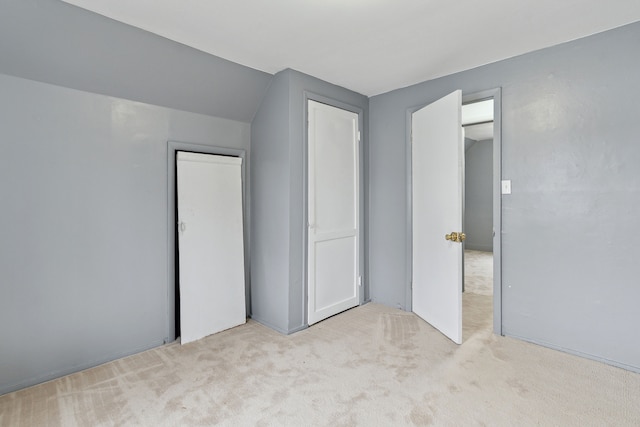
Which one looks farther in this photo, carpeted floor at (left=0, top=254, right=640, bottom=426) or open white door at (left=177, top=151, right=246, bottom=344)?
open white door at (left=177, top=151, right=246, bottom=344)

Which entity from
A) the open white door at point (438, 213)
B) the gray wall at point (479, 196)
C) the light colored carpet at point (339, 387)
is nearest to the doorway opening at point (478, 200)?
the gray wall at point (479, 196)

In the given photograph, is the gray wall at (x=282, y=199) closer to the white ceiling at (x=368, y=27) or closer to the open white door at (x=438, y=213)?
the white ceiling at (x=368, y=27)

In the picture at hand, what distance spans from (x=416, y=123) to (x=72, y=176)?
9.19ft

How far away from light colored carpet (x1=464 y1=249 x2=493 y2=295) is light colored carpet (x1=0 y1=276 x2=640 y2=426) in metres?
1.56

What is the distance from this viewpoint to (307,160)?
2889mm

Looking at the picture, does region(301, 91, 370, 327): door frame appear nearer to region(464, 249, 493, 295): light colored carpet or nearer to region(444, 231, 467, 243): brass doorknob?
region(444, 231, 467, 243): brass doorknob

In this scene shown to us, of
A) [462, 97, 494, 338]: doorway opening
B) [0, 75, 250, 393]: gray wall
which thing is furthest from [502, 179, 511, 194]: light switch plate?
[0, 75, 250, 393]: gray wall

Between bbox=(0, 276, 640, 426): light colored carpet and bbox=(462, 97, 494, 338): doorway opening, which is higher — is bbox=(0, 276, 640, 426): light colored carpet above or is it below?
below

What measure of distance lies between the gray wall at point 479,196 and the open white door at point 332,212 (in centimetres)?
474

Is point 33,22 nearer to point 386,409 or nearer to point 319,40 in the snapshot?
point 319,40

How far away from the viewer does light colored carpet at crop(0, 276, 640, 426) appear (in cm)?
171

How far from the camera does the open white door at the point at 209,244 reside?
263 cm

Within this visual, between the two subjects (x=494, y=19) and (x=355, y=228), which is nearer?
(x=494, y=19)

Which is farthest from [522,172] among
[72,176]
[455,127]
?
[72,176]
